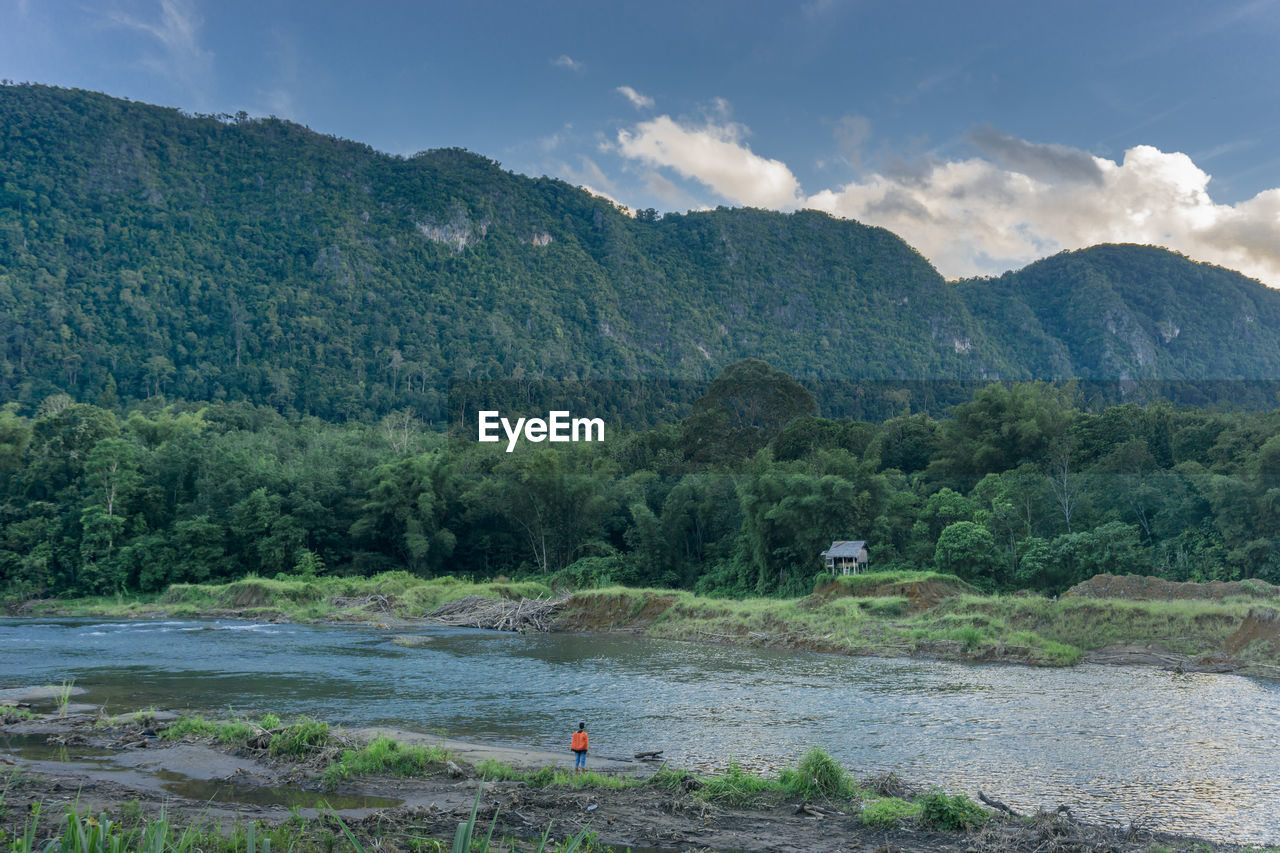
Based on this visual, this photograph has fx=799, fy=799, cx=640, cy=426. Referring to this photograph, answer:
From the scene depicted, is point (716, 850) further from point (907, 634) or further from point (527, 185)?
point (527, 185)

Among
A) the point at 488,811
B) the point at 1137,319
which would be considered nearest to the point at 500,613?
the point at 488,811

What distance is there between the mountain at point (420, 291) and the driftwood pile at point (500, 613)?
6421cm

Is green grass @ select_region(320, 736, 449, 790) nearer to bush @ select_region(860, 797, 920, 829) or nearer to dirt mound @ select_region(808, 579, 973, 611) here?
bush @ select_region(860, 797, 920, 829)

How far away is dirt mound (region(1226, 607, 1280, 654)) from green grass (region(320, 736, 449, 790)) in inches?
1016

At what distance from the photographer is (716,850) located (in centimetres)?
948

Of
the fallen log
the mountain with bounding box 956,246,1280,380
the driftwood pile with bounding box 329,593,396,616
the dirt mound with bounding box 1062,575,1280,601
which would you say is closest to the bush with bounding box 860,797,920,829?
the fallen log

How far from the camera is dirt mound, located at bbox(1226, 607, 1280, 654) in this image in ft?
83.4

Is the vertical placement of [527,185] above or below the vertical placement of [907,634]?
above

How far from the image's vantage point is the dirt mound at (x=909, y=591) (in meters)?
34.0

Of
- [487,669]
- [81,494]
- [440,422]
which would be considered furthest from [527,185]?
[487,669]

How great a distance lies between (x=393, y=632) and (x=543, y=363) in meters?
91.8

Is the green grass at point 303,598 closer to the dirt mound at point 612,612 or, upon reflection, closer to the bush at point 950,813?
the dirt mound at point 612,612

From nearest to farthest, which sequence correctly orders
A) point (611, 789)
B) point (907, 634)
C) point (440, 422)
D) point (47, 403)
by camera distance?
point (611, 789)
point (907, 634)
point (47, 403)
point (440, 422)

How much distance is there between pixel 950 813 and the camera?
33.6 ft
